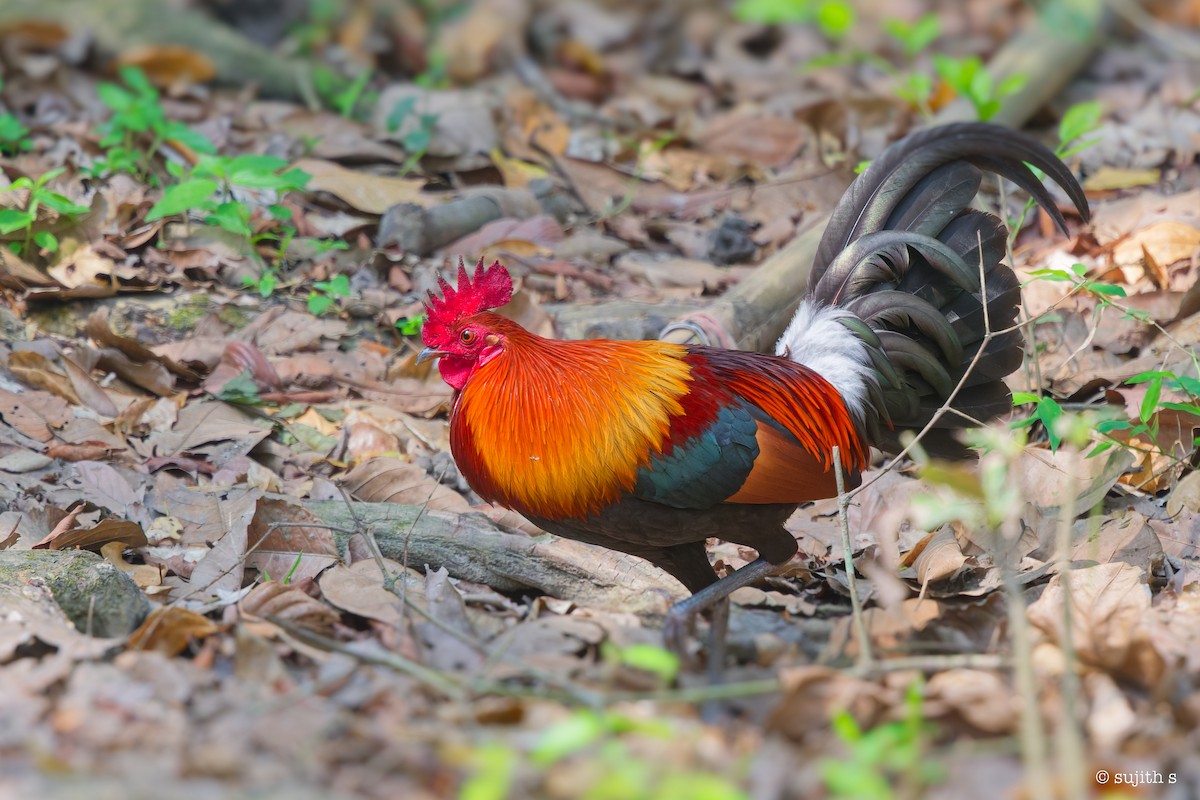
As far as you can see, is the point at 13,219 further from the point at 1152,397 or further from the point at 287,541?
the point at 1152,397

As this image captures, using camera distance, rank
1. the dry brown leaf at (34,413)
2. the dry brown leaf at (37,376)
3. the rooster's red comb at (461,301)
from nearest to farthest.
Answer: the rooster's red comb at (461,301) < the dry brown leaf at (34,413) < the dry brown leaf at (37,376)

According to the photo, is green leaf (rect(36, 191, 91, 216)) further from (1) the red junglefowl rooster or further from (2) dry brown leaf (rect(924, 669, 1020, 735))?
(2) dry brown leaf (rect(924, 669, 1020, 735))

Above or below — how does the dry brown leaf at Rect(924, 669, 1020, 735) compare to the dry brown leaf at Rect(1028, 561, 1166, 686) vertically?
above

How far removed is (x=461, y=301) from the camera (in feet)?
13.3

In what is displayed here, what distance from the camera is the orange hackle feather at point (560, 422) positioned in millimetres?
3812

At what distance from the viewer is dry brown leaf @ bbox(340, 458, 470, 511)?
465 centimetres

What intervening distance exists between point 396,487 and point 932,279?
221 centimetres

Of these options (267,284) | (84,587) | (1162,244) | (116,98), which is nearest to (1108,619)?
(84,587)

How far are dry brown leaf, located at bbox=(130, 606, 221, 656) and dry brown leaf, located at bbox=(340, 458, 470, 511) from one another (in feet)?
5.09

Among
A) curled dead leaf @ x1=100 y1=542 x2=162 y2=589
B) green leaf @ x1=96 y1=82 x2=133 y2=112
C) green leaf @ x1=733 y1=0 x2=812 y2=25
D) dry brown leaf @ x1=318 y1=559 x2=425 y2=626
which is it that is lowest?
curled dead leaf @ x1=100 y1=542 x2=162 y2=589

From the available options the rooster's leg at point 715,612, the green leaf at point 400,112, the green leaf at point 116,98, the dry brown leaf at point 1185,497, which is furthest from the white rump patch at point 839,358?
the green leaf at point 116,98

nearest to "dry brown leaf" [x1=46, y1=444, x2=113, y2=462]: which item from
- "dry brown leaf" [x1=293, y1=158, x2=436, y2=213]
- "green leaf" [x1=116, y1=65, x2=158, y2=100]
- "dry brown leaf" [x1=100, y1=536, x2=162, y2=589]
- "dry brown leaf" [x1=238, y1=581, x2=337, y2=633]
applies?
"dry brown leaf" [x1=100, y1=536, x2=162, y2=589]

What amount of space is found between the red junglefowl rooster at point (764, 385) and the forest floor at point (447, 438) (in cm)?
27

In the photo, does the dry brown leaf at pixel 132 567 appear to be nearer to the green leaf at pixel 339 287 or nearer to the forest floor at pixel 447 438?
the forest floor at pixel 447 438
